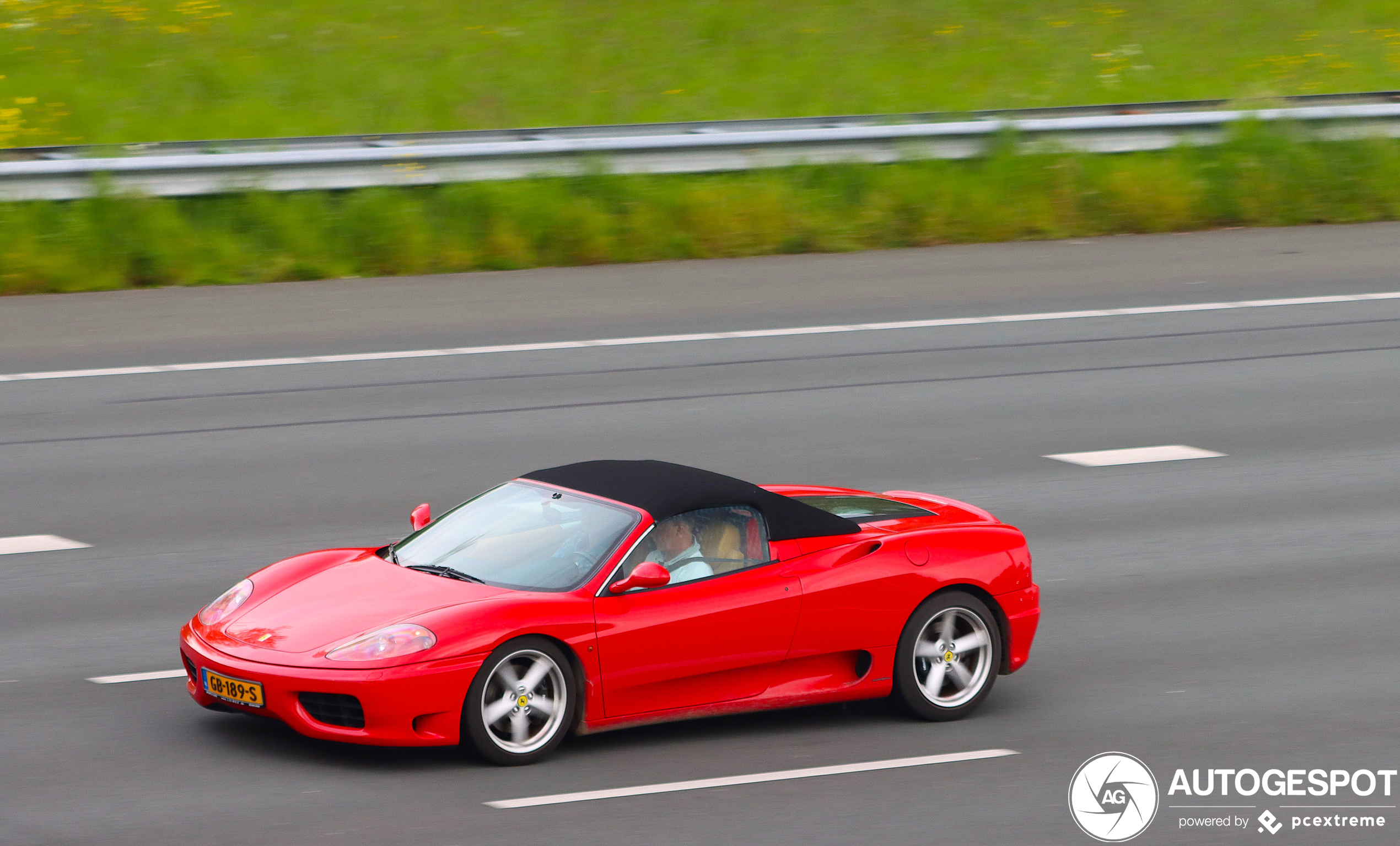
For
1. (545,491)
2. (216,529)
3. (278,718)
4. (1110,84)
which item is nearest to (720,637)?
(545,491)

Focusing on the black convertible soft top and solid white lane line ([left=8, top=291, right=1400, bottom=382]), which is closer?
the black convertible soft top

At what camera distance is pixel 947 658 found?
27.7 feet

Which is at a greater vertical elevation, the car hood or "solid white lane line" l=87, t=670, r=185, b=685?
the car hood

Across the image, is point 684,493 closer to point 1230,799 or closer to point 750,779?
point 750,779

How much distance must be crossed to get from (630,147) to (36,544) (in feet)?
30.9

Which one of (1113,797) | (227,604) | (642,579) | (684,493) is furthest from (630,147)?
Result: (1113,797)

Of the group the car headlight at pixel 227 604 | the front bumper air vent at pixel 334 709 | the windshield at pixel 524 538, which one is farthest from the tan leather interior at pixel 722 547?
the car headlight at pixel 227 604

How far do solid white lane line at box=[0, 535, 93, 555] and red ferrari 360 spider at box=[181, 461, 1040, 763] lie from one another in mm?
3093

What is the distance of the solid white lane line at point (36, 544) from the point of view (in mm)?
10766

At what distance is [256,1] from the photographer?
82.0ft

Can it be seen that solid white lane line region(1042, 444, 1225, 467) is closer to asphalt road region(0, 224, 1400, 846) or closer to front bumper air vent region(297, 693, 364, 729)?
asphalt road region(0, 224, 1400, 846)

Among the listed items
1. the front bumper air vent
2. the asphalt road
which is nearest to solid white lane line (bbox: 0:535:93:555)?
the asphalt road

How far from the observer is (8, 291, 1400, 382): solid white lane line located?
14.8 m

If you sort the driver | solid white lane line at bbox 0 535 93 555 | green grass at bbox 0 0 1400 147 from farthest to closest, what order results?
green grass at bbox 0 0 1400 147 < solid white lane line at bbox 0 535 93 555 < the driver
